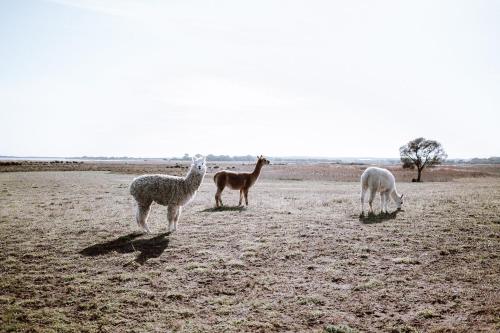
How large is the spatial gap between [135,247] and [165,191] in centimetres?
192

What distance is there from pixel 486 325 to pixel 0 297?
773cm

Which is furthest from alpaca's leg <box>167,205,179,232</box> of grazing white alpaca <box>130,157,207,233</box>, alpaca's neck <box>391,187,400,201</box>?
alpaca's neck <box>391,187,400,201</box>

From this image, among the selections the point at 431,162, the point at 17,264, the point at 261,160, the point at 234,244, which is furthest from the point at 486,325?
the point at 431,162

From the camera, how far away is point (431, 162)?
4119cm

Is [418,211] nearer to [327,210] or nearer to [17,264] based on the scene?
[327,210]

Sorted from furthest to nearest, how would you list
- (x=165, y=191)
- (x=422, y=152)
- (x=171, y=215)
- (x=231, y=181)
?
(x=422, y=152), (x=231, y=181), (x=171, y=215), (x=165, y=191)

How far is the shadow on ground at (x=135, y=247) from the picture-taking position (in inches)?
320

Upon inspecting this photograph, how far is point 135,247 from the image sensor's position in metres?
8.73

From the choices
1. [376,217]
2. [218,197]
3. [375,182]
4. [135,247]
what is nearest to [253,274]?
[135,247]

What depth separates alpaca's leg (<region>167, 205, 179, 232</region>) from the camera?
1030 centimetres

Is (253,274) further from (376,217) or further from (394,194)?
(394,194)

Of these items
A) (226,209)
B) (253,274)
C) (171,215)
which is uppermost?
(171,215)

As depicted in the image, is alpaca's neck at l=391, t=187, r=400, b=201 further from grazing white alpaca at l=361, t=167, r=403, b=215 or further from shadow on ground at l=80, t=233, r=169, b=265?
shadow on ground at l=80, t=233, r=169, b=265

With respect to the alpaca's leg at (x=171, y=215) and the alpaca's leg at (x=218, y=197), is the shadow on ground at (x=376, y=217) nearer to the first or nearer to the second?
the alpaca's leg at (x=218, y=197)
